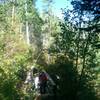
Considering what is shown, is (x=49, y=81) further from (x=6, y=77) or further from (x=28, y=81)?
(x=6, y=77)

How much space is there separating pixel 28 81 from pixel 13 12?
36.7m

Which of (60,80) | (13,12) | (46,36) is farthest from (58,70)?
(46,36)

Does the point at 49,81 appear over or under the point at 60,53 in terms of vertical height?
under

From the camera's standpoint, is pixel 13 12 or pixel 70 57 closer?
pixel 70 57

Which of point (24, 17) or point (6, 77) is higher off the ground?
point (24, 17)

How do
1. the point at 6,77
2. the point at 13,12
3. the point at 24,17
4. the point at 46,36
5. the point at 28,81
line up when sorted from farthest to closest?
the point at 46,36
the point at 24,17
the point at 13,12
the point at 28,81
the point at 6,77

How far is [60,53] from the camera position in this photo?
25.5 metres

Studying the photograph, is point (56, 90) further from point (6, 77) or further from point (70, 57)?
point (6, 77)

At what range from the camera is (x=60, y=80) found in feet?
82.0

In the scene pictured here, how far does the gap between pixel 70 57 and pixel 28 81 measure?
17.9 ft

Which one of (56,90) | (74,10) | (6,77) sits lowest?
(56,90)

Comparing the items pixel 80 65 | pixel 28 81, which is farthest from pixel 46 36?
pixel 28 81

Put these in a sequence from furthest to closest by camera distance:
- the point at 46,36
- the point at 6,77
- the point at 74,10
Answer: the point at 46,36, the point at 74,10, the point at 6,77

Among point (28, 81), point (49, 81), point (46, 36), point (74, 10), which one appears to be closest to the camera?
point (28, 81)
